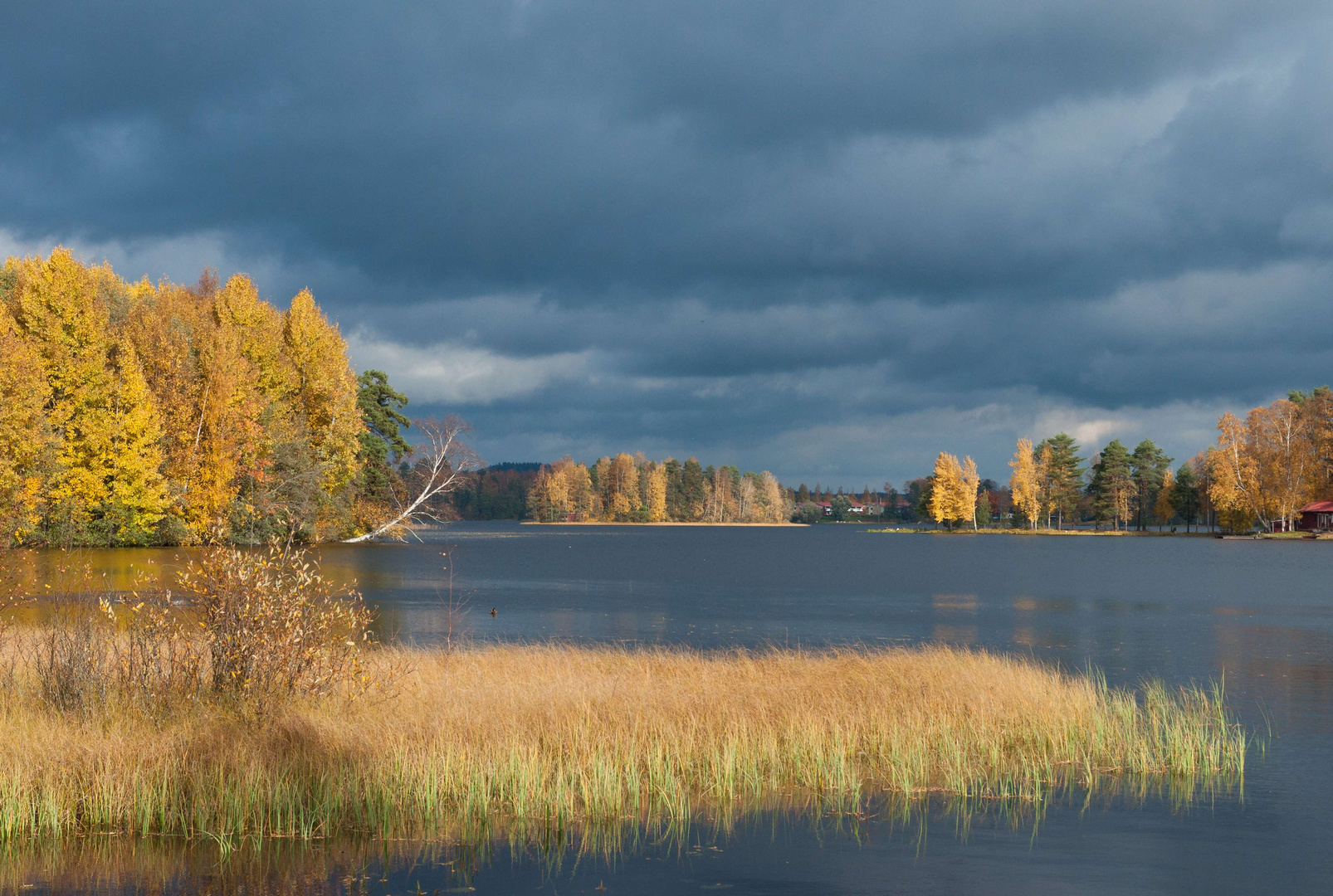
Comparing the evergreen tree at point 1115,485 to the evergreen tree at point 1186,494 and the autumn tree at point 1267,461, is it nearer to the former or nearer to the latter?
the evergreen tree at point 1186,494

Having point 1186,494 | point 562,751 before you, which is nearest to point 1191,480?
point 1186,494

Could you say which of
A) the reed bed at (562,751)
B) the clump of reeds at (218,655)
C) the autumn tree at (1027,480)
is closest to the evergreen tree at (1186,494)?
the autumn tree at (1027,480)

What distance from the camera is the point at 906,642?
31.0m

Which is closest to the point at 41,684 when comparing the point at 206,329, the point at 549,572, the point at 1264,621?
the point at 1264,621

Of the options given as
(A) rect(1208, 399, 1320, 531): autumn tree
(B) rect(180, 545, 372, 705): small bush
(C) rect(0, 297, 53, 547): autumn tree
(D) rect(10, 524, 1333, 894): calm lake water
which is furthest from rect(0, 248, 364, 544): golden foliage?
(A) rect(1208, 399, 1320, 531): autumn tree

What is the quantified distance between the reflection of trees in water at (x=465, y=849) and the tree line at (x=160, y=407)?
1696 inches

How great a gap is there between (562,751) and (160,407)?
61.7m

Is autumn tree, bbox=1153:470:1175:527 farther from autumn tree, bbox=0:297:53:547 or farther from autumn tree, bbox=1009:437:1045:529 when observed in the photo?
autumn tree, bbox=0:297:53:547

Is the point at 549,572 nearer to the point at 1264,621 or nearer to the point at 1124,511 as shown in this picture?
the point at 1264,621

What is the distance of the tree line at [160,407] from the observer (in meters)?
56.0

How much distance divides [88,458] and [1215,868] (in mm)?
66752

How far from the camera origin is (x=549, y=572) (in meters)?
66.8

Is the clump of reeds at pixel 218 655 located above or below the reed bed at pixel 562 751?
above

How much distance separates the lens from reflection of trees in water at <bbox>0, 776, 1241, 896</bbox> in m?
10.0
